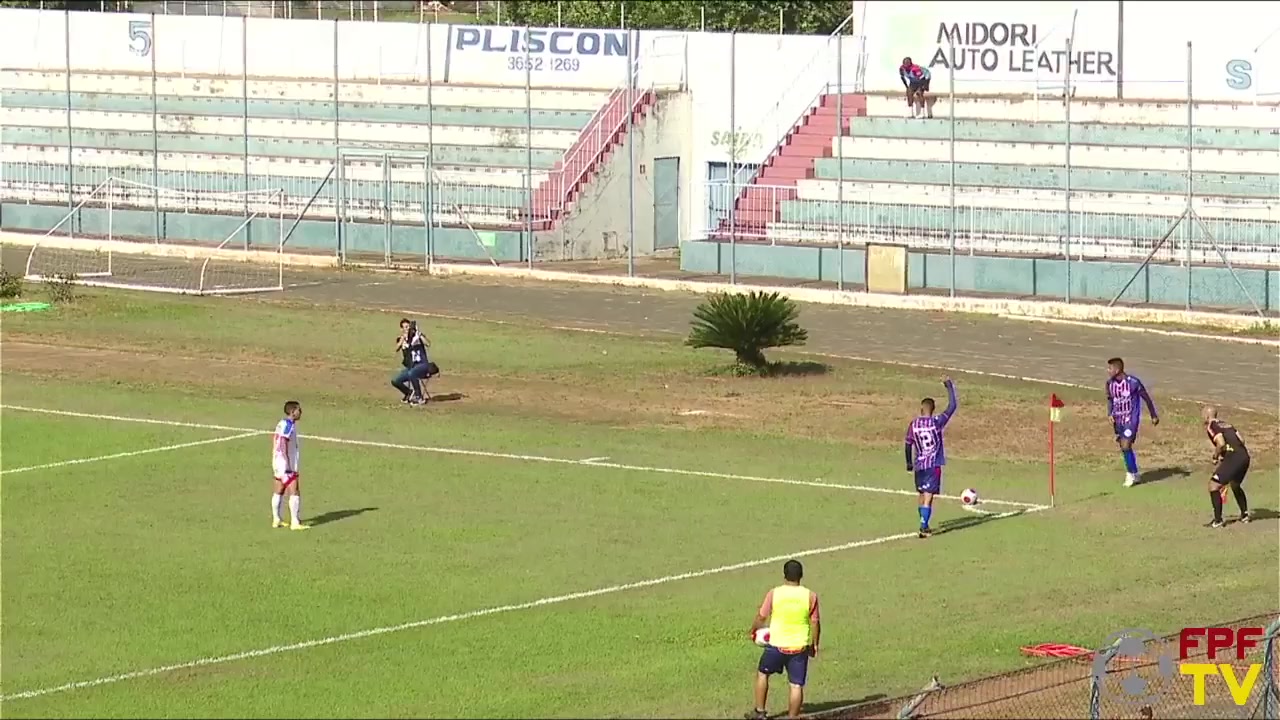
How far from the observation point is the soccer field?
21766 mm

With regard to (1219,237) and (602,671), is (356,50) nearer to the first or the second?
(1219,237)

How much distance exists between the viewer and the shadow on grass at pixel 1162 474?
32125 millimetres

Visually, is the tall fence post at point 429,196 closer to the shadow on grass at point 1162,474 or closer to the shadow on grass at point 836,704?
the shadow on grass at point 1162,474

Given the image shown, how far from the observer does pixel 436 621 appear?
2383cm

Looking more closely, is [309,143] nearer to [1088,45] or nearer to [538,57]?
[538,57]

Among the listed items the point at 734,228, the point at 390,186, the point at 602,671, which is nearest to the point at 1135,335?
the point at 734,228

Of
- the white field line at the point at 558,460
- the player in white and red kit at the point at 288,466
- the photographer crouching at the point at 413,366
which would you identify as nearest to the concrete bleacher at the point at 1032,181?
the photographer crouching at the point at 413,366

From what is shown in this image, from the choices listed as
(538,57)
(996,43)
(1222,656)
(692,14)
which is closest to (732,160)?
(996,43)

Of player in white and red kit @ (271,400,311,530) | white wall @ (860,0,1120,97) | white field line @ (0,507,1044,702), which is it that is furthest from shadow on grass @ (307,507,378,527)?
white wall @ (860,0,1120,97)

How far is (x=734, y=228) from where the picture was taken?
5466cm

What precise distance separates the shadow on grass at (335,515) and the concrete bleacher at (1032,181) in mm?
23173

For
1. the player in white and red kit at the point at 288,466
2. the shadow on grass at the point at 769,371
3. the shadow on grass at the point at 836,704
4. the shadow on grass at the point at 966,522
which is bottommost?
the shadow on grass at the point at 836,704

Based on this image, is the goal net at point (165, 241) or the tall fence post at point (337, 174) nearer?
the goal net at point (165, 241)

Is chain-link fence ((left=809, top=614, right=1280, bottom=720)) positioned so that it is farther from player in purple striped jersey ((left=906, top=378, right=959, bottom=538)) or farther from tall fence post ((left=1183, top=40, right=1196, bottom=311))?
tall fence post ((left=1183, top=40, right=1196, bottom=311))
